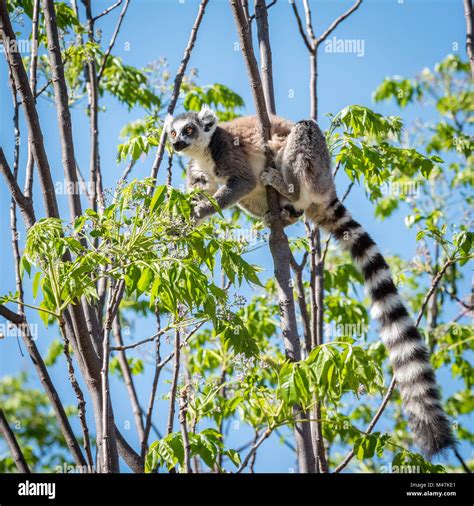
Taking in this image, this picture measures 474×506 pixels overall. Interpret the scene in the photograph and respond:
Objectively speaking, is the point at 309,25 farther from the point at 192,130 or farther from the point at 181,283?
the point at 181,283

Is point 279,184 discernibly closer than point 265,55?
No

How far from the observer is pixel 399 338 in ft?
16.5

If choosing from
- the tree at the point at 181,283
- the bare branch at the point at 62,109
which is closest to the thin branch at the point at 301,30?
the tree at the point at 181,283

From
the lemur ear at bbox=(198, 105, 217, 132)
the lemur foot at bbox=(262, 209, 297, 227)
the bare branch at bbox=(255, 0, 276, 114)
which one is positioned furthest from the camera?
the lemur ear at bbox=(198, 105, 217, 132)

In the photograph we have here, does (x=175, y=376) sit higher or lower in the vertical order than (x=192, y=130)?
lower

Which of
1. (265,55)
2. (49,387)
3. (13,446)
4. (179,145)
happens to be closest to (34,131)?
(49,387)

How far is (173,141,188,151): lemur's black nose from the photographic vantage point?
6.38 m

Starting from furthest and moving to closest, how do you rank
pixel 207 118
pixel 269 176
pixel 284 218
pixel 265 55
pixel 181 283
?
pixel 207 118, pixel 284 218, pixel 269 176, pixel 265 55, pixel 181 283

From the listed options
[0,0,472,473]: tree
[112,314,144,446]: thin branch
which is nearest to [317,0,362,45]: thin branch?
[0,0,472,473]: tree

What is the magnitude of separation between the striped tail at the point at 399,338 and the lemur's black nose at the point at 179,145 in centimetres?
131

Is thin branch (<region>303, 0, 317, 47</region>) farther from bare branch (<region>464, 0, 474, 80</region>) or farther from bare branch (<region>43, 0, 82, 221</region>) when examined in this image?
bare branch (<region>43, 0, 82, 221</region>)

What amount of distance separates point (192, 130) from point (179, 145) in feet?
→ 0.85
